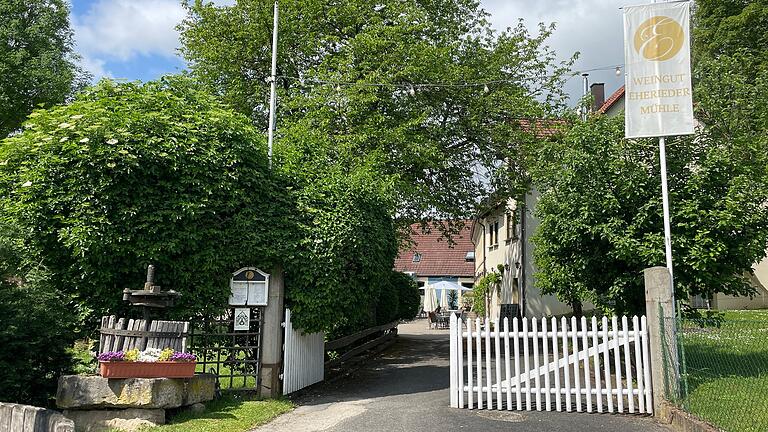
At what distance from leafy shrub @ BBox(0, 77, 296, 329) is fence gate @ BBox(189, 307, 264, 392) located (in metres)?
0.39

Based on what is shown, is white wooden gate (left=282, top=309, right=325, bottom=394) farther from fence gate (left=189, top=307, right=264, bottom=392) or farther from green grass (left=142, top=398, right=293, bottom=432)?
green grass (left=142, top=398, right=293, bottom=432)

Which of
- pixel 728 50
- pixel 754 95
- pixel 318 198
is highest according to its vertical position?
pixel 728 50

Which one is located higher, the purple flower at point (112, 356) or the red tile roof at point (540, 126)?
the red tile roof at point (540, 126)

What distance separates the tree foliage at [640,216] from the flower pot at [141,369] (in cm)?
701

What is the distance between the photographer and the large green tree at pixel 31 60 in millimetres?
25172

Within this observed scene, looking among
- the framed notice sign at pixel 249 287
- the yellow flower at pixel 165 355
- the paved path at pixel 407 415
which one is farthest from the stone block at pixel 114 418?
the framed notice sign at pixel 249 287

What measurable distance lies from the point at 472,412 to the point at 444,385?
296 cm

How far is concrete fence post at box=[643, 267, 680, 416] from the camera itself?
878cm

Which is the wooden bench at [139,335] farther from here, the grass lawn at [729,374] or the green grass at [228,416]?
the grass lawn at [729,374]

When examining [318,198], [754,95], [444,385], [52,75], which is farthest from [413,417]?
[52,75]

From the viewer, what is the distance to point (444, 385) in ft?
39.7

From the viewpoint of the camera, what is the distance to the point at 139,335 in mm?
8633

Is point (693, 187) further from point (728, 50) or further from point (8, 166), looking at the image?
point (728, 50)

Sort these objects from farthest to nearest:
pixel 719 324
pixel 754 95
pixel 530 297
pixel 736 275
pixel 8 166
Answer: pixel 530 297 < pixel 754 95 < pixel 736 275 < pixel 8 166 < pixel 719 324
